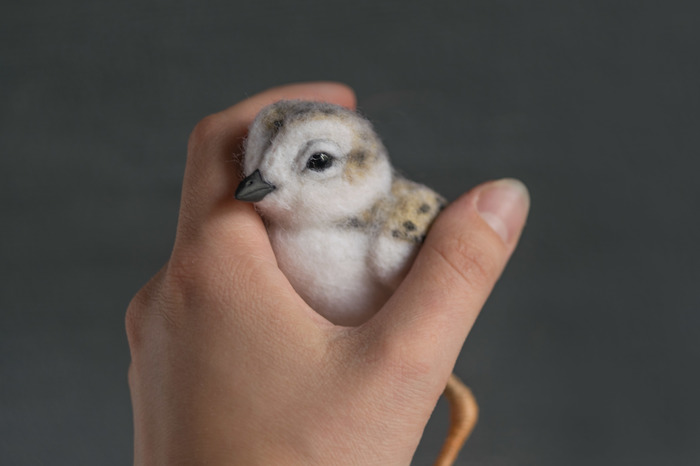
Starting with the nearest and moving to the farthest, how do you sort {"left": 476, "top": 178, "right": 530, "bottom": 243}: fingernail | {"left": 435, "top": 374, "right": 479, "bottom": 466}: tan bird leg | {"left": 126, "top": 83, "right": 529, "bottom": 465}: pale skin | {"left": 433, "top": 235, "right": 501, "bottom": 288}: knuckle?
{"left": 126, "top": 83, "right": 529, "bottom": 465}: pale skin, {"left": 433, "top": 235, "right": 501, "bottom": 288}: knuckle, {"left": 476, "top": 178, "right": 530, "bottom": 243}: fingernail, {"left": 435, "top": 374, "right": 479, "bottom": 466}: tan bird leg

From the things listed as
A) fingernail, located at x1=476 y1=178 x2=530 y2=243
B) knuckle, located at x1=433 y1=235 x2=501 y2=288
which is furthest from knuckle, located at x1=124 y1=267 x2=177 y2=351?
fingernail, located at x1=476 y1=178 x2=530 y2=243

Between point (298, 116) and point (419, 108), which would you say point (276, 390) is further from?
point (419, 108)

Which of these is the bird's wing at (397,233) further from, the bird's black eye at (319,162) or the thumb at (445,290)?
the bird's black eye at (319,162)

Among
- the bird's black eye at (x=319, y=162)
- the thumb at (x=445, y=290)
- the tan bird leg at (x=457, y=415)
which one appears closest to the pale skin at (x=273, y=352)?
the thumb at (x=445, y=290)

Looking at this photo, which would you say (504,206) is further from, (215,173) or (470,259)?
(215,173)

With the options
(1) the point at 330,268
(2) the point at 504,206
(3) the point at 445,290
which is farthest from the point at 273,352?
(2) the point at 504,206

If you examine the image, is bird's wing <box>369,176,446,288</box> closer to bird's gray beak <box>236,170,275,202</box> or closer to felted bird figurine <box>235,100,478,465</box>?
felted bird figurine <box>235,100,478,465</box>

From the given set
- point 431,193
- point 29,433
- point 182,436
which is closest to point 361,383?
point 182,436
